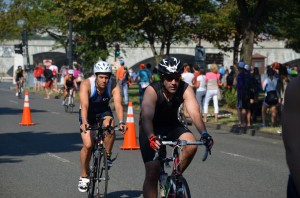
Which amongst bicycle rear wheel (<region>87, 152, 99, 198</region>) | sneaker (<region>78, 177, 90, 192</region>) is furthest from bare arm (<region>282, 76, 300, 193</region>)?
sneaker (<region>78, 177, 90, 192</region>)

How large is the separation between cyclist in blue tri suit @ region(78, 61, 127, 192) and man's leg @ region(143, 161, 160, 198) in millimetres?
1839

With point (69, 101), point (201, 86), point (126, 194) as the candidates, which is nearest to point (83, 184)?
point (126, 194)

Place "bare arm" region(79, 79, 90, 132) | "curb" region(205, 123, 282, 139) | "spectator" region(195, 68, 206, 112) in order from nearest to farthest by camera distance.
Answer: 1. "bare arm" region(79, 79, 90, 132)
2. "curb" region(205, 123, 282, 139)
3. "spectator" region(195, 68, 206, 112)

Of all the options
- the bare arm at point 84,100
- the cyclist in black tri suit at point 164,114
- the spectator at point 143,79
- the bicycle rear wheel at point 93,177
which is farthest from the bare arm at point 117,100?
the spectator at point 143,79

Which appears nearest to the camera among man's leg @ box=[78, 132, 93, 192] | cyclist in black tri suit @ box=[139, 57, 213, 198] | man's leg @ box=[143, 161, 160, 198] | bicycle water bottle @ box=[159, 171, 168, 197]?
bicycle water bottle @ box=[159, 171, 168, 197]

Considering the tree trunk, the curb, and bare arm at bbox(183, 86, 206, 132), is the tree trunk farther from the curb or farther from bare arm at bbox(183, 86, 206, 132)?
bare arm at bbox(183, 86, 206, 132)

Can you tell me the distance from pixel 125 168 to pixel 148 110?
571cm

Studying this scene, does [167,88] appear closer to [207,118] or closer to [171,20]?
[207,118]

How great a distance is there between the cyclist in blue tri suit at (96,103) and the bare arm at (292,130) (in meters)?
5.27

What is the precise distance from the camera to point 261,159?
1489 centimetres

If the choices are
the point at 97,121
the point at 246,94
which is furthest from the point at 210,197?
the point at 246,94

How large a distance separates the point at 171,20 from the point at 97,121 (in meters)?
25.6

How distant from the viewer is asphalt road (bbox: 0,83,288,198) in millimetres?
10422

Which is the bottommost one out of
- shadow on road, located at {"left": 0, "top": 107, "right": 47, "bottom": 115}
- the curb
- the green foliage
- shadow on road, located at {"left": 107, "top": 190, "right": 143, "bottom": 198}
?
the curb
